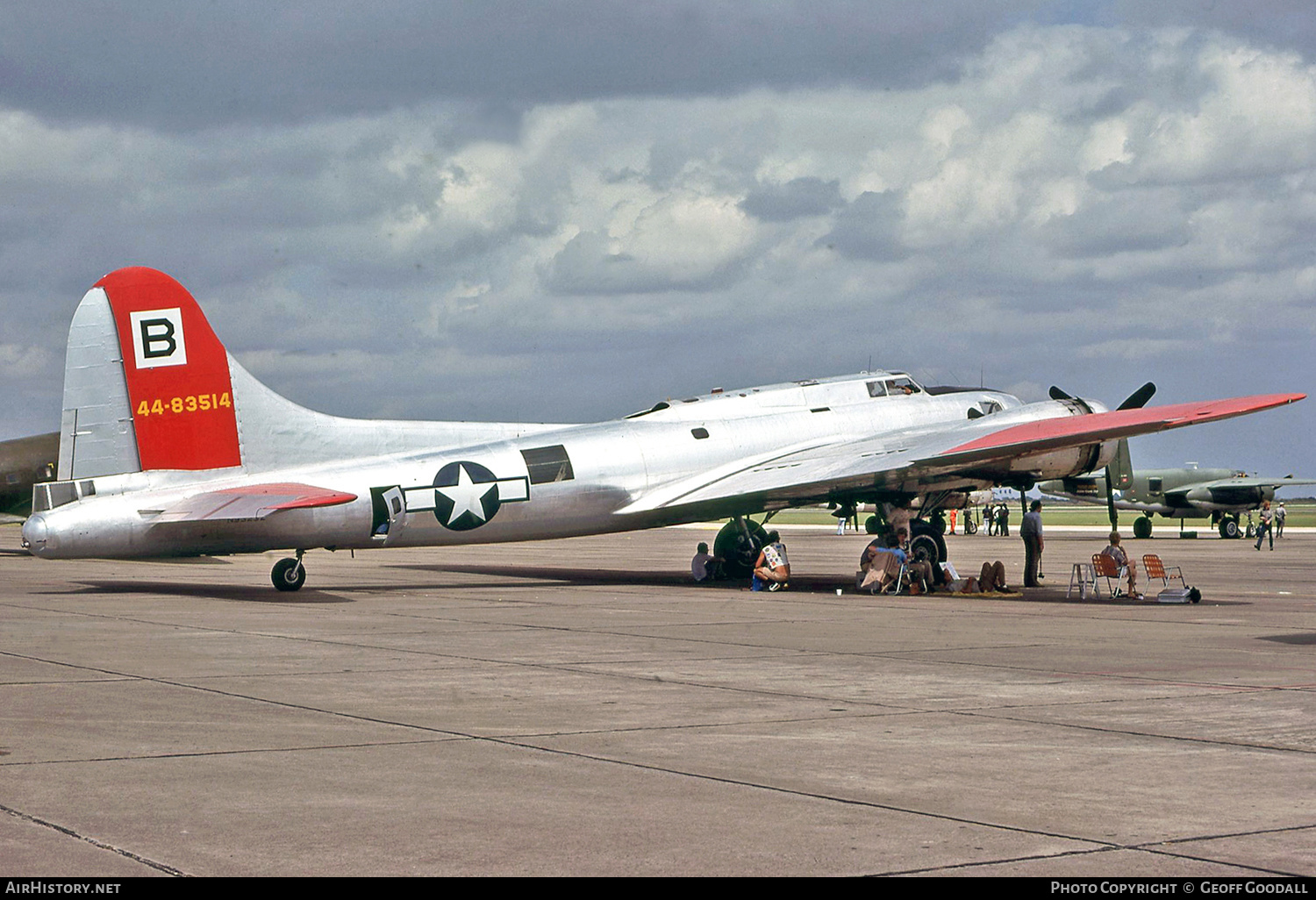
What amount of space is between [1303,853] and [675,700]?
6445mm

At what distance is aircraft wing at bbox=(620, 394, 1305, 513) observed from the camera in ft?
86.7

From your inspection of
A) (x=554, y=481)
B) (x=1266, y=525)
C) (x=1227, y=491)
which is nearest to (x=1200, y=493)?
(x=1227, y=491)

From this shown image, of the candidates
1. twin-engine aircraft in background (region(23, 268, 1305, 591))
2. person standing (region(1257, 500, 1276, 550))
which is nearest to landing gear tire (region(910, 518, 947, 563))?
twin-engine aircraft in background (region(23, 268, 1305, 591))

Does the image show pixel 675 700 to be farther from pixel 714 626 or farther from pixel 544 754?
pixel 714 626

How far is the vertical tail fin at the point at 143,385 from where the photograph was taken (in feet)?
81.5

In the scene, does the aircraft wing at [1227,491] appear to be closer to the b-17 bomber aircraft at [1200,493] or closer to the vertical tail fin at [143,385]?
the b-17 bomber aircraft at [1200,493]

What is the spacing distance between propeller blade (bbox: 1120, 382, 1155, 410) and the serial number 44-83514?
760 inches

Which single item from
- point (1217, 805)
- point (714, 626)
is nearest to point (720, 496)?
point (714, 626)

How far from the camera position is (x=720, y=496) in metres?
29.6

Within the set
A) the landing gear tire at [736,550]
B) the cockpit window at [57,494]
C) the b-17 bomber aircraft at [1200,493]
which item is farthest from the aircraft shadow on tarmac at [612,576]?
the b-17 bomber aircraft at [1200,493]

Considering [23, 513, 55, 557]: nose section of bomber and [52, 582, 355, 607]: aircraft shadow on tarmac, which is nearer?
[23, 513, 55, 557]: nose section of bomber

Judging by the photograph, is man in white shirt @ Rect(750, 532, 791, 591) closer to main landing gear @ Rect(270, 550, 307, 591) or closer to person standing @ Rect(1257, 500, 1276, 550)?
main landing gear @ Rect(270, 550, 307, 591)

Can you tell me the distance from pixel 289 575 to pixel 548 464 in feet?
18.5

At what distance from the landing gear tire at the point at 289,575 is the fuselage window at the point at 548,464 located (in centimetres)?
490
